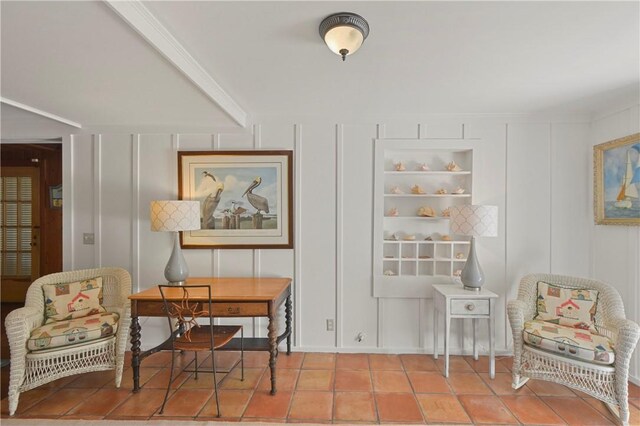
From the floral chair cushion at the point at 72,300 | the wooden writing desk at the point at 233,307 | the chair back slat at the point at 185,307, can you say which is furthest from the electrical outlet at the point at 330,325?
the floral chair cushion at the point at 72,300

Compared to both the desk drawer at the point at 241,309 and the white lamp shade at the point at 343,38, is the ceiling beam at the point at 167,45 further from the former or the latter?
the desk drawer at the point at 241,309

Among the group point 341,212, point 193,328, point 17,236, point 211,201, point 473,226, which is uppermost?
point 211,201

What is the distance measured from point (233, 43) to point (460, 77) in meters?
1.55

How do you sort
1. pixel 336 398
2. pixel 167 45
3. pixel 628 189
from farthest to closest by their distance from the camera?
1. pixel 628 189
2. pixel 336 398
3. pixel 167 45

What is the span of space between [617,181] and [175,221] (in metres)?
3.80

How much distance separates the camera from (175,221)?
8.93 feet

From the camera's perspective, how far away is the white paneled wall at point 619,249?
2.56 metres

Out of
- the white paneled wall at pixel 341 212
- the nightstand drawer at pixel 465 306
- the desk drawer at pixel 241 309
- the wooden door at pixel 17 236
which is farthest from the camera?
the wooden door at pixel 17 236

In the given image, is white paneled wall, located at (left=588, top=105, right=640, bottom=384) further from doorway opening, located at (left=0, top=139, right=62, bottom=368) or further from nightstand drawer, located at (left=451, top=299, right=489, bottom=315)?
doorway opening, located at (left=0, top=139, right=62, bottom=368)

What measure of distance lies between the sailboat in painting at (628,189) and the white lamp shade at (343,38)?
8.43 feet

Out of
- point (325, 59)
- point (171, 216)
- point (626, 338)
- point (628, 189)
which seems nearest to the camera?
point (325, 59)

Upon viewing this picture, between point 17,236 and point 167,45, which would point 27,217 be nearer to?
point 17,236

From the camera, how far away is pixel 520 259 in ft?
10.0

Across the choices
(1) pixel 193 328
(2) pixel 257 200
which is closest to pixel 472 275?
(2) pixel 257 200
